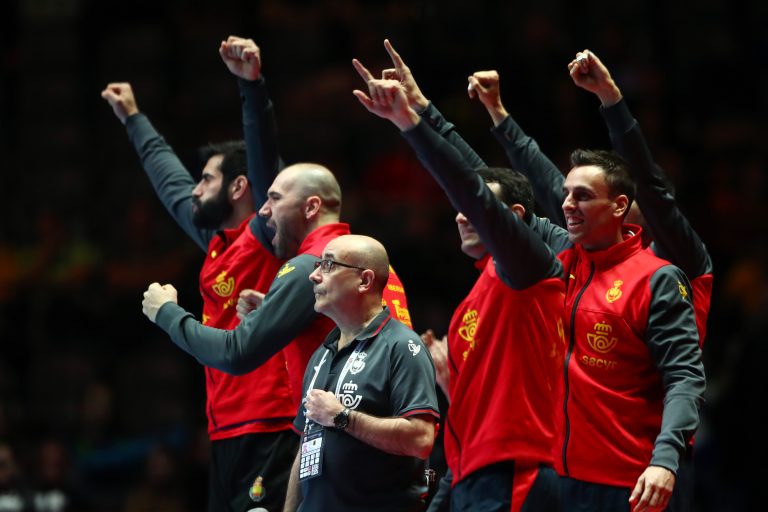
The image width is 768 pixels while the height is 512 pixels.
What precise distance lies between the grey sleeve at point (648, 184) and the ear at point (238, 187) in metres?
1.82

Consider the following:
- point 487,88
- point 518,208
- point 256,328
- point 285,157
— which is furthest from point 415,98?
point 285,157

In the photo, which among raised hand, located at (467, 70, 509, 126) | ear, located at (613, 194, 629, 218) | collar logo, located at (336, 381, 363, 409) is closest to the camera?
collar logo, located at (336, 381, 363, 409)

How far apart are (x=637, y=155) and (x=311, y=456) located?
1553 millimetres

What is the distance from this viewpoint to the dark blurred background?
8.49 m

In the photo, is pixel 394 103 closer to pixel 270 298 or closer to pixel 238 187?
pixel 270 298

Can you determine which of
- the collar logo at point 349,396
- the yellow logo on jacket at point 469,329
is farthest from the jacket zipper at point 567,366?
the collar logo at point 349,396

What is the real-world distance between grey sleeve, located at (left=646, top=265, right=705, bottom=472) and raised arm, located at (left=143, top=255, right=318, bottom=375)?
126cm

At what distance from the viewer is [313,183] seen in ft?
16.4

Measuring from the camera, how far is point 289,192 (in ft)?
16.3

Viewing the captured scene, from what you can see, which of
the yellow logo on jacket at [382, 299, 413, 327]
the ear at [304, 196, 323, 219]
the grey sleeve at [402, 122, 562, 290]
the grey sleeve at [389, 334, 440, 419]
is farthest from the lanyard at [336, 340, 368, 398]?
the ear at [304, 196, 323, 219]

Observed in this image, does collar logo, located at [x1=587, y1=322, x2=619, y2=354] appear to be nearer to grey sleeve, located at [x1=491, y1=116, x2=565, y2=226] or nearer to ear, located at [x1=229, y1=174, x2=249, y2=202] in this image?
grey sleeve, located at [x1=491, y1=116, x2=565, y2=226]

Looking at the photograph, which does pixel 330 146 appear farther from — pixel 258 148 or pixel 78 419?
pixel 258 148

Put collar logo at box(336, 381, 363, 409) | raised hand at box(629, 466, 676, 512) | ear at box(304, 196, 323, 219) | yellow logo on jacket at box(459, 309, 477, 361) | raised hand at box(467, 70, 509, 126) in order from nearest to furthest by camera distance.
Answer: raised hand at box(629, 466, 676, 512), collar logo at box(336, 381, 363, 409), yellow logo on jacket at box(459, 309, 477, 361), ear at box(304, 196, 323, 219), raised hand at box(467, 70, 509, 126)

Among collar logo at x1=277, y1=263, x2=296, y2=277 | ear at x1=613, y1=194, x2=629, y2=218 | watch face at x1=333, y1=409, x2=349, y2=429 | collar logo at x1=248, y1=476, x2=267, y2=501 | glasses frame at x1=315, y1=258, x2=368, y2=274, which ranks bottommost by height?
collar logo at x1=248, y1=476, x2=267, y2=501
